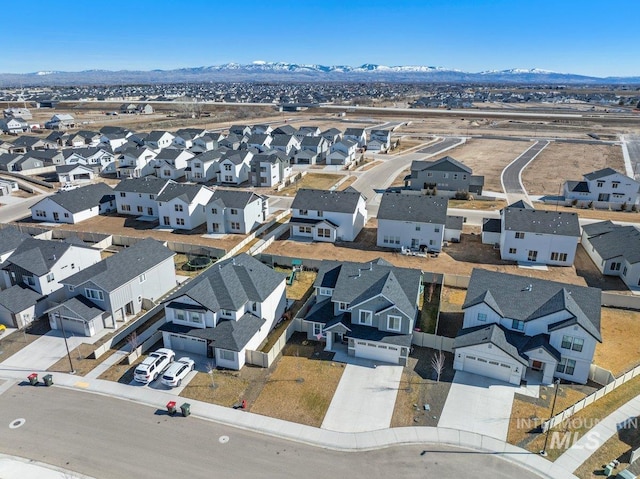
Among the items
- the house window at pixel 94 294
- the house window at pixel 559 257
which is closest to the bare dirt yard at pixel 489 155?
the house window at pixel 559 257

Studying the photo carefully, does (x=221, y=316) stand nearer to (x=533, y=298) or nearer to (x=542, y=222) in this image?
(x=533, y=298)

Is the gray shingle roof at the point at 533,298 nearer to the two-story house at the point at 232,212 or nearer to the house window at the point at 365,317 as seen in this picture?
the house window at the point at 365,317

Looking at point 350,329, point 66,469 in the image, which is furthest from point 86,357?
point 350,329

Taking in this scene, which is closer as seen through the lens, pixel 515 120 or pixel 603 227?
pixel 603 227

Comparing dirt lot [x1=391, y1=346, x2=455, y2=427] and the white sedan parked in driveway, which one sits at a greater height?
the white sedan parked in driveway

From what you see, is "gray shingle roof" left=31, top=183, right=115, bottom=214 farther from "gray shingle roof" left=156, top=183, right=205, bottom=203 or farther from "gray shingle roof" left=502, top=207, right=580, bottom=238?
"gray shingle roof" left=502, top=207, right=580, bottom=238

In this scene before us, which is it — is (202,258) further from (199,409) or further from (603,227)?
(603,227)

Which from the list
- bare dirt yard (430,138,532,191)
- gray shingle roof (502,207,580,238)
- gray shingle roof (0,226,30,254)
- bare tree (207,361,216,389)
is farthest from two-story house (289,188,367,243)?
bare dirt yard (430,138,532,191)
